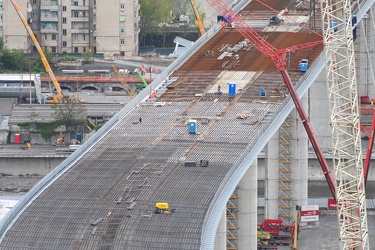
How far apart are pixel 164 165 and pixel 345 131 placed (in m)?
15.8

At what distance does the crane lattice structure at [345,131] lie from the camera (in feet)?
471

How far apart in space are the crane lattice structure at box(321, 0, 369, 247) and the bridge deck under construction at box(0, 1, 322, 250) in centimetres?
925

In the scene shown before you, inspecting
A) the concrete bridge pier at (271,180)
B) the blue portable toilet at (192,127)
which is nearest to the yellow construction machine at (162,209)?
the blue portable toilet at (192,127)

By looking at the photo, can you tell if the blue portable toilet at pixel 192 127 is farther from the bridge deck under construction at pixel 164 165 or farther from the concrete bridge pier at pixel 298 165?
the concrete bridge pier at pixel 298 165

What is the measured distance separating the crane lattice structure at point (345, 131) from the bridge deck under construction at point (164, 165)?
9.25 meters

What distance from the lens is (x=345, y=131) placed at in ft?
480

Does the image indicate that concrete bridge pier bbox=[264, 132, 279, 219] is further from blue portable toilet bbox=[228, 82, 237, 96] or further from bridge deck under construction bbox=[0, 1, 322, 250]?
blue portable toilet bbox=[228, 82, 237, 96]

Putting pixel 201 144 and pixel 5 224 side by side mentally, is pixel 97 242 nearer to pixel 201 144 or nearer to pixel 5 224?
pixel 5 224

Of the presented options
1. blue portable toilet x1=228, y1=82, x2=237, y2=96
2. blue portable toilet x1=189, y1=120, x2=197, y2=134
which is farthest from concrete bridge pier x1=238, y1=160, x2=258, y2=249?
blue portable toilet x1=228, y1=82, x2=237, y2=96

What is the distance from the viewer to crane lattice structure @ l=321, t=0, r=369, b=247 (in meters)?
144

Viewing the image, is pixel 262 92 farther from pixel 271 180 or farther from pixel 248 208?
pixel 248 208

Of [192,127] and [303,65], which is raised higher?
[303,65]

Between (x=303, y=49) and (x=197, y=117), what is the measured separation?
2431 cm

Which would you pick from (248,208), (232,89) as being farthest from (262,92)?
(248,208)
